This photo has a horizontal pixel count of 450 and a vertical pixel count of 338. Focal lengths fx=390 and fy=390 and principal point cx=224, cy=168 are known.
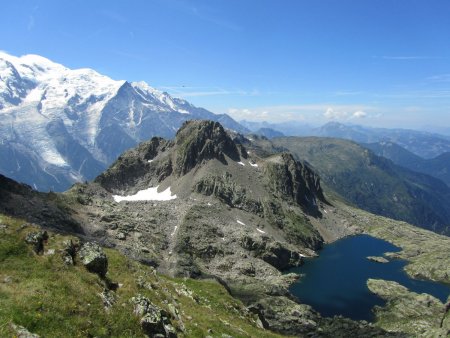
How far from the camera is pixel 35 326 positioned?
88.6 ft

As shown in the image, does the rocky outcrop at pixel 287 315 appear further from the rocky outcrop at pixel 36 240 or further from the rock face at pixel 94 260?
the rocky outcrop at pixel 36 240

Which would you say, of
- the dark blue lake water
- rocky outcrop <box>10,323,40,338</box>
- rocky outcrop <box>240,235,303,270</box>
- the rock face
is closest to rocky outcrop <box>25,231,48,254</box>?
the rock face

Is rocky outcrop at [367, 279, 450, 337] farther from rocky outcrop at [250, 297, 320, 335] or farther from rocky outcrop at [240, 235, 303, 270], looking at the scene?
rocky outcrop at [240, 235, 303, 270]

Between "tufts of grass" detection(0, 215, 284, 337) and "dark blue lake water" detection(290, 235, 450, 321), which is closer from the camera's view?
"tufts of grass" detection(0, 215, 284, 337)

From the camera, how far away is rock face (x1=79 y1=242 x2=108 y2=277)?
3747 cm

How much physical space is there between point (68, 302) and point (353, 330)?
10102 cm

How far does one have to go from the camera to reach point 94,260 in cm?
3772

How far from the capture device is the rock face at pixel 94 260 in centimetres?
3747

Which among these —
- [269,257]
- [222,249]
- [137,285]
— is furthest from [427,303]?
[137,285]

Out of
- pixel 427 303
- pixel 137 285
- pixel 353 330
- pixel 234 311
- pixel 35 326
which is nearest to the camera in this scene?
pixel 35 326

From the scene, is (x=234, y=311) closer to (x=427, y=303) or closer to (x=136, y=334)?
(x=136, y=334)

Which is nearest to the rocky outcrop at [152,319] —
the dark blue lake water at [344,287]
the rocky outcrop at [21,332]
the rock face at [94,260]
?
the rock face at [94,260]

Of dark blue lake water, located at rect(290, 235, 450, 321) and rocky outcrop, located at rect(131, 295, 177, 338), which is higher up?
rocky outcrop, located at rect(131, 295, 177, 338)

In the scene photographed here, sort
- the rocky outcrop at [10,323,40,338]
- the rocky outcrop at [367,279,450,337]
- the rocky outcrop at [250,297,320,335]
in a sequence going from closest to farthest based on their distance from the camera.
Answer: the rocky outcrop at [10,323,40,338], the rocky outcrop at [250,297,320,335], the rocky outcrop at [367,279,450,337]
